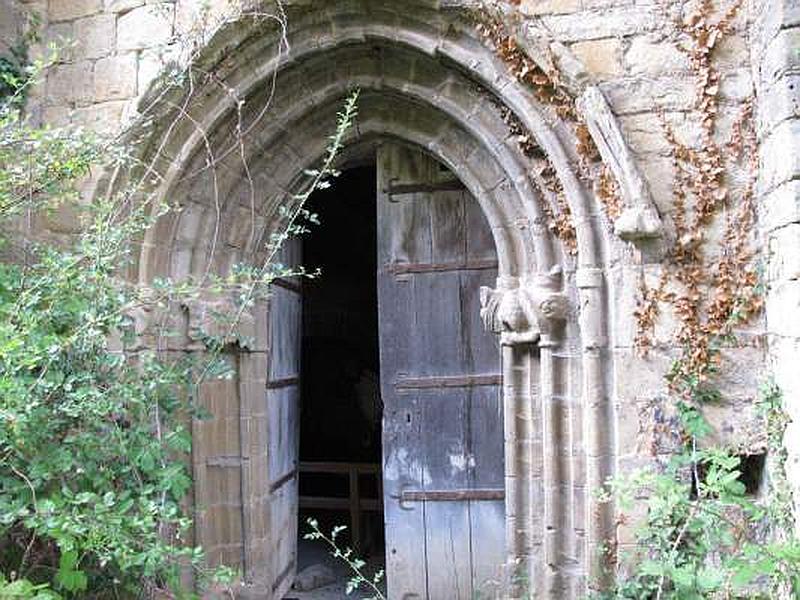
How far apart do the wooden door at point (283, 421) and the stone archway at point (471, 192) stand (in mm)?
124

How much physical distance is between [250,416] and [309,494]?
263 cm

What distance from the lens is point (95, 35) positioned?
13.2 ft

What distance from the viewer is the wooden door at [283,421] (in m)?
4.36

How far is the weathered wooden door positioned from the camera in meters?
4.14

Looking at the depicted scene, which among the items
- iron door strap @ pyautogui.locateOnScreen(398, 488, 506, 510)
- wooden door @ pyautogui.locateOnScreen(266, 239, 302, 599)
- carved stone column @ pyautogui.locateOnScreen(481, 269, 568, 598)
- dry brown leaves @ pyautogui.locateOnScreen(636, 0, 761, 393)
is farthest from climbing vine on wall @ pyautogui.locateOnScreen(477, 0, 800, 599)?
wooden door @ pyautogui.locateOnScreen(266, 239, 302, 599)

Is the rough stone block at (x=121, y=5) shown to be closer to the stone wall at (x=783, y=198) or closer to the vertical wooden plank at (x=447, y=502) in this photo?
the vertical wooden plank at (x=447, y=502)

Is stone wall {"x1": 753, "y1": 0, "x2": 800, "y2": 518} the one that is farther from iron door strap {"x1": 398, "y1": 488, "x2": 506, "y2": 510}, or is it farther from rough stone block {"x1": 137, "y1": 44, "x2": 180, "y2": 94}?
rough stone block {"x1": 137, "y1": 44, "x2": 180, "y2": 94}

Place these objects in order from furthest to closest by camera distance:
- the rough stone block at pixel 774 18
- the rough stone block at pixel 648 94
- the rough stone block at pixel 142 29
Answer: the rough stone block at pixel 142 29
the rough stone block at pixel 648 94
the rough stone block at pixel 774 18

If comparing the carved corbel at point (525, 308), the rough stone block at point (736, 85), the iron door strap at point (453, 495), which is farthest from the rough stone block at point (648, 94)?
the iron door strap at point (453, 495)

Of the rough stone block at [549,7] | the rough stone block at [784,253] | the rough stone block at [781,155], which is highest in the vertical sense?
the rough stone block at [549,7]

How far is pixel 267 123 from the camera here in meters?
4.03

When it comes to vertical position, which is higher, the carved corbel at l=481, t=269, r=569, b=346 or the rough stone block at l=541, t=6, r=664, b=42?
the rough stone block at l=541, t=6, r=664, b=42

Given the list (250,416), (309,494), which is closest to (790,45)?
(250,416)

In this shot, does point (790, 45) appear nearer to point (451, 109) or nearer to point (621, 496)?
point (451, 109)
